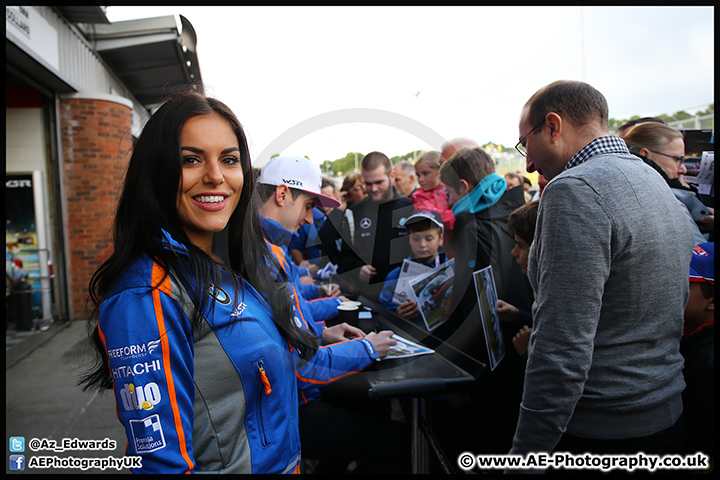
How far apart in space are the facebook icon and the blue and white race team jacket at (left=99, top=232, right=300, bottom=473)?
8.83ft

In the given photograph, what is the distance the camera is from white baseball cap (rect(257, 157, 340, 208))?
2363mm

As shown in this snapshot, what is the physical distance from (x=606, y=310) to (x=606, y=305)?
0.06 feet

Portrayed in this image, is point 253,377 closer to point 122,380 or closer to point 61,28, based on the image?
point 122,380

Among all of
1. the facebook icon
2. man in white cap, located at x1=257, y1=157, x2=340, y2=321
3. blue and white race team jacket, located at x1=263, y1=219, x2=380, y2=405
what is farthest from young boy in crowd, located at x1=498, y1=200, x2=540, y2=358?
the facebook icon

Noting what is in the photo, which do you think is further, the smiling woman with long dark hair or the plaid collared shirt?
the plaid collared shirt

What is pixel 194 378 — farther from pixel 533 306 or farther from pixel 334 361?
Result: pixel 533 306

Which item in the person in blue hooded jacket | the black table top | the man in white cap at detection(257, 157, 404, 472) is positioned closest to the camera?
the black table top

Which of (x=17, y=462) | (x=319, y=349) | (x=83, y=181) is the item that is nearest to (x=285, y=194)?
(x=319, y=349)

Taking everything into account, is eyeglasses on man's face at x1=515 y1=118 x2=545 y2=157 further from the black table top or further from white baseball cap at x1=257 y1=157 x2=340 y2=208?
white baseball cap at x1=257 y1=157 x2=340 y2=208

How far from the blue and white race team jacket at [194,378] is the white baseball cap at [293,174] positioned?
119 centimetres

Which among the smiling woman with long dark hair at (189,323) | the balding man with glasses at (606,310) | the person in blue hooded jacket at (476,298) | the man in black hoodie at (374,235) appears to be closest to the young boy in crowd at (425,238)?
the person in blue hooded jacket at (476,298)

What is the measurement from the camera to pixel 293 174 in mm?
2373

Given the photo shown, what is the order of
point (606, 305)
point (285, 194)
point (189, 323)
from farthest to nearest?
1. point (285, 194)
2. point (606, 305)
3. point (189, 323)

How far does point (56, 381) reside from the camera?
4.19m
